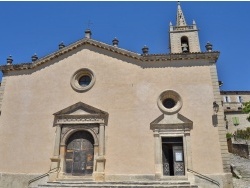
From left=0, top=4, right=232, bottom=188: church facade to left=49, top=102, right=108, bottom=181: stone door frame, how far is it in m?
0.06

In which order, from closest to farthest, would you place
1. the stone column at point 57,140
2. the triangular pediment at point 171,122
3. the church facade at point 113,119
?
the church facade at point 113,119, the triangular pediment at point 171,122, the stone column at point 57,140

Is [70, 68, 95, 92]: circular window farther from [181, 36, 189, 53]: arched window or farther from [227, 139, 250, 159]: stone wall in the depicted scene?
[227, 139, 250, 159]: stone wall

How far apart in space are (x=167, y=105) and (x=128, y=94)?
7.79 ft

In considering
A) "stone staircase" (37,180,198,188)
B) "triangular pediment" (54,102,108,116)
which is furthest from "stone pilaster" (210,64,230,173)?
"triangular pediment" (54,102,108,116)

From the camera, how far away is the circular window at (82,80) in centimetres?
1567

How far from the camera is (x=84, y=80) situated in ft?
53.3

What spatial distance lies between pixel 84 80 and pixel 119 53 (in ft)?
9.31

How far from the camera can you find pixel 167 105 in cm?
1473

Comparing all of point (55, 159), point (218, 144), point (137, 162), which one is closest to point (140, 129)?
point (137, 162)

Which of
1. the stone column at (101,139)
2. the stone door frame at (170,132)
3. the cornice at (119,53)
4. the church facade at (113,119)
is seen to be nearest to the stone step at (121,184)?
the church facade at (113,119)

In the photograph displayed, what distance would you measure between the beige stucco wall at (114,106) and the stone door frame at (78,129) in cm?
36

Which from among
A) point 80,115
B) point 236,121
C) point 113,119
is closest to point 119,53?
point 113,119

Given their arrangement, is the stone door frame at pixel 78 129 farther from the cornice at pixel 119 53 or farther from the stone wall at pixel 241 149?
the stone wall at pixel 241 149

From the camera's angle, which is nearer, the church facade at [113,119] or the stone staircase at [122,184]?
the stone staircase at [122,184]
